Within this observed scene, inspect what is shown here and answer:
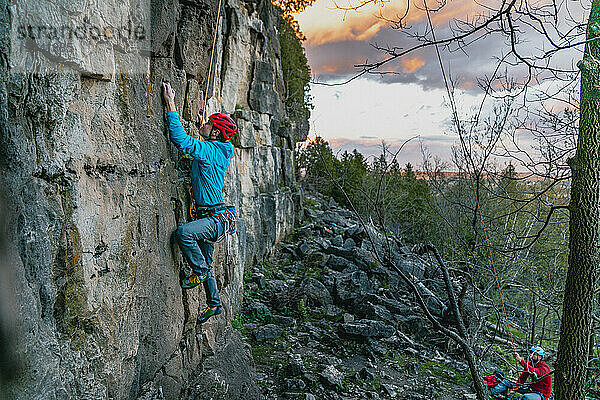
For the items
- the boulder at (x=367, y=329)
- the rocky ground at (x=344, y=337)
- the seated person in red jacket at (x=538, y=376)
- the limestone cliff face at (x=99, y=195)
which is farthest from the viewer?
the boulder at (x=367, y=329)

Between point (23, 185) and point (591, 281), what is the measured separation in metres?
4.80

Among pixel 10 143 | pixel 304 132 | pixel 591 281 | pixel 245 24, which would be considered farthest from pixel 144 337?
pixel 304 132

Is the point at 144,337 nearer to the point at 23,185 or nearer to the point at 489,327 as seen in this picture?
the point at 23,185

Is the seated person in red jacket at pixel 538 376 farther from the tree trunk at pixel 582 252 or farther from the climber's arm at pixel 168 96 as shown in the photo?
the climber's arm at pixel 168 96

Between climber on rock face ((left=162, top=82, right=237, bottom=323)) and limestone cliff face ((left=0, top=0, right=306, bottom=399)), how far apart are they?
5.7 inches

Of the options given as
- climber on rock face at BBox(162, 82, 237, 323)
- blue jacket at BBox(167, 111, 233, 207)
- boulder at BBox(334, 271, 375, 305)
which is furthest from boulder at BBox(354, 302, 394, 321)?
blue jacket at BBox(167, 111, 233, 207)

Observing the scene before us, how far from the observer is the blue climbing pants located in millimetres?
4418

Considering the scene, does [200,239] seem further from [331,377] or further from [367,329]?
[367,329]

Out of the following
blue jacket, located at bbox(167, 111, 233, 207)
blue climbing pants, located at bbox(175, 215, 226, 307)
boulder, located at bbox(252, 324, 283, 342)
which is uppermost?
blue jacket, located at bbox(167, 111, 233, 207)

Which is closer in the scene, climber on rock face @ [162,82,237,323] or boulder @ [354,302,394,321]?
climber on rock face @ [162,82,237,323]

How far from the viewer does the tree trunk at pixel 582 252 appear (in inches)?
158

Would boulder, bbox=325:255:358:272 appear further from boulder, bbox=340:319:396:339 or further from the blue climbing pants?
the blue climbing pants

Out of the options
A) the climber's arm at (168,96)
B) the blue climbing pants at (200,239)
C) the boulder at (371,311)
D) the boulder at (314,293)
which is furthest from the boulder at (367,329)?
the climber's arm at (168,96)

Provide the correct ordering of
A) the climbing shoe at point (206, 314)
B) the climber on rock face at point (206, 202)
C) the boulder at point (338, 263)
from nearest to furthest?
the climber on rock face at point (206, 202)
the climbing shoe at point (206, 314)
the boulder at point (338, 263)
